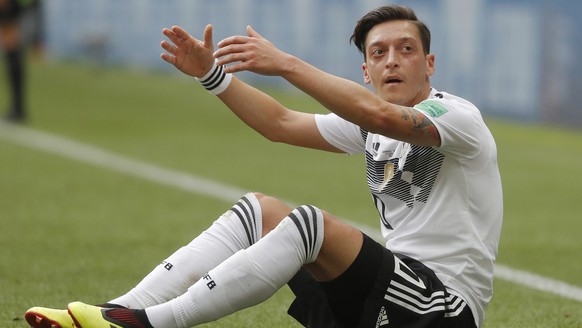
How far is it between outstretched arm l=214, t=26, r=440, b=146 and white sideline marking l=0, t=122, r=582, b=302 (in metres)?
2.48

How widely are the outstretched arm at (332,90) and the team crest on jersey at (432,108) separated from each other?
0.22 ft

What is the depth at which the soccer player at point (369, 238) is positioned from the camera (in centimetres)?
434

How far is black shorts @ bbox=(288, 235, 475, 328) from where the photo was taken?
4.41 metres

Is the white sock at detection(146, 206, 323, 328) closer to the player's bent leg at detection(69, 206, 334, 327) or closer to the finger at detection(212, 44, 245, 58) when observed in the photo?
the player's bent leg at detection(69, 206, 334, 327)

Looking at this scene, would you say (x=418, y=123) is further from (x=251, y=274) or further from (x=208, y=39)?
(x=208, y=39)

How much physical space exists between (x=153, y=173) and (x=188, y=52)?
7.00 meters

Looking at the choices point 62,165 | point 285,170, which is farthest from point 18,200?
point 285,170

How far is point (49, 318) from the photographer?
4488 millimetres

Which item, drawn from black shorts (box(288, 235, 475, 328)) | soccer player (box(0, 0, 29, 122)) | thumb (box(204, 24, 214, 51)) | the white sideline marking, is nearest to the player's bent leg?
black shorts (box(288, 235, 475, 328))

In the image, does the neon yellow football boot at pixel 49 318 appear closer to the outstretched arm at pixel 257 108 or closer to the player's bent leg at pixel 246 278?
the player's bent leg at pixel 246 278

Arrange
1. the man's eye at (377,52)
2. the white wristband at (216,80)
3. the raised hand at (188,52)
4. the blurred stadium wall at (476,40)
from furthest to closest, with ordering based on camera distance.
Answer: the blurred stadium wall at (476,40), the white wristband at (216,80), the raised hand at (188,52), the man's eye at (377,52)

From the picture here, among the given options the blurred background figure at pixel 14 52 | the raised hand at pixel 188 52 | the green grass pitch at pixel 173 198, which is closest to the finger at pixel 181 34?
the raised hand at pixel 188 52

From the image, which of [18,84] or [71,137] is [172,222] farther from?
[18,84]

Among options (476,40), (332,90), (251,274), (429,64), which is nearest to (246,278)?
(251,274)
